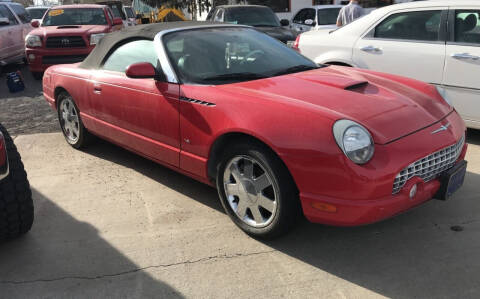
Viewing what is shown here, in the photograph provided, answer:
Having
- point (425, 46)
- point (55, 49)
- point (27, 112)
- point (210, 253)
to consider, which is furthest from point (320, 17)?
point (210, 253)

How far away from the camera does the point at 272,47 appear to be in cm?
408

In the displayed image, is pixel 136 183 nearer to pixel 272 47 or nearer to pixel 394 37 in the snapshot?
pixel 272 47

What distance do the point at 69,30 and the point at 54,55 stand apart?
0.67 metres

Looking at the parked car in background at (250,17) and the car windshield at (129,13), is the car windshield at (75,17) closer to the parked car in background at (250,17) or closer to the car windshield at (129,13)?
the parked car in background at (250,17)

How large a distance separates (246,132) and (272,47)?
1.51 metres

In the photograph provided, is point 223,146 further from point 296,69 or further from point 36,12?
point 36,12

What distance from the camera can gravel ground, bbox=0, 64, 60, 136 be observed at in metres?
6.19

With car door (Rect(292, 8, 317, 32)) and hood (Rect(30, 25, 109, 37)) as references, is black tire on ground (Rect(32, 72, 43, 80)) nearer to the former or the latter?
hood (Rect(30, 25, 109, 37))

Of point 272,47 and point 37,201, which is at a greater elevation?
point 272,47

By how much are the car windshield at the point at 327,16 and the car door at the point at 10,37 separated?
8.21 metres

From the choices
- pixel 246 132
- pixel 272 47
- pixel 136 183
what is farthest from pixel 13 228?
pixel 272 47

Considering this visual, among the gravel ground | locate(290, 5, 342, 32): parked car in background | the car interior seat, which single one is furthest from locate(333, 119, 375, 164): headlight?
locate(290, 5, 342, 32): parked car in background

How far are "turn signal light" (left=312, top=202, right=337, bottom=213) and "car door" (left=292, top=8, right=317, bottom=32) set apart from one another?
36.9 feet

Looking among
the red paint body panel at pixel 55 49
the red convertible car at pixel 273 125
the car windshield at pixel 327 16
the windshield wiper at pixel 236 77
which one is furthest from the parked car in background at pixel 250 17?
the windshield wiper at pixel 236 77
